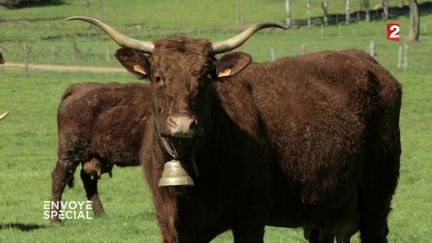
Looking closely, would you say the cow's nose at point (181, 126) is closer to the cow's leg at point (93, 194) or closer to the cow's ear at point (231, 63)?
the cow's ear at point (231, 63)

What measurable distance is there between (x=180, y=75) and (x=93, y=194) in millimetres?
9037

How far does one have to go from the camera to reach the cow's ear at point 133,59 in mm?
5934

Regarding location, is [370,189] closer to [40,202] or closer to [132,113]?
[132,113]

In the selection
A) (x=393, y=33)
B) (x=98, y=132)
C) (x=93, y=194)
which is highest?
(x=98, y=132)

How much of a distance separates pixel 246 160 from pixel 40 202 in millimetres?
10033

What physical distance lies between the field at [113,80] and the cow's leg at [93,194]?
0.29 meters

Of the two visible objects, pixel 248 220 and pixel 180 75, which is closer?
pixel 180 75

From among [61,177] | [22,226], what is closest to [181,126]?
[22,226]

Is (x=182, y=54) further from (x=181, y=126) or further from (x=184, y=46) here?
(x=181, y=126)

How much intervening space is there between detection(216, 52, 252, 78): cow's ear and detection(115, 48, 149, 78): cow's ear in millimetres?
479

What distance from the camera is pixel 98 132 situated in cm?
1426

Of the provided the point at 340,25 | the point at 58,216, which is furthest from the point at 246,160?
the point at 340,25

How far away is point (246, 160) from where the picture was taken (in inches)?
242

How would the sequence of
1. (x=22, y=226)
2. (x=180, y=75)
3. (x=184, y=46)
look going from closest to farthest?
(x=180, y=75), (x=184, y=46), (x=22, y=226)
